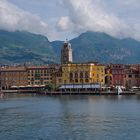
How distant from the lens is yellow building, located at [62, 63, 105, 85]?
495ft

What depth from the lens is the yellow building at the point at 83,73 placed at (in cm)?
15100

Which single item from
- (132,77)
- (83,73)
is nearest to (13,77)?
(83,73)

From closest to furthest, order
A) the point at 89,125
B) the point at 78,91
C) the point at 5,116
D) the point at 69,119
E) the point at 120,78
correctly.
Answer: the point at 89,125 → the point at 69,119 → the point at 5,116 → the point at 78,91 → the point at 120,78

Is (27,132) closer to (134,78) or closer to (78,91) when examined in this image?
(78,91)

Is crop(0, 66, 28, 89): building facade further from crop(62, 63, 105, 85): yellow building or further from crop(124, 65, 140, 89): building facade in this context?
crop(124, 65, 140, 89): building facade

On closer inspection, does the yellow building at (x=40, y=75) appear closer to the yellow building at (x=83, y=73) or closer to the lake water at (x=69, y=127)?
the yellow building at (x=83, y=73)

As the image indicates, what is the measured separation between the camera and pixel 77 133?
4572cm

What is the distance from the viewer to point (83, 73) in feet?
497

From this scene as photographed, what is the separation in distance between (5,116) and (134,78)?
98.3m

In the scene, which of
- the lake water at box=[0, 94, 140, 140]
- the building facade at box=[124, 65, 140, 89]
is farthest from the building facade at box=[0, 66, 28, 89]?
the lake water at box=[0, 94, 140, 140]

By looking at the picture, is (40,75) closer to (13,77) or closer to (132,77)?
(13,77)

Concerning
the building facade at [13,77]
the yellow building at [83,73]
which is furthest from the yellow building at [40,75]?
the yellow building at [83,73]

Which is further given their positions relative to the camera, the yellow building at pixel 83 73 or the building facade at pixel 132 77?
the building facade at pixel 132 77

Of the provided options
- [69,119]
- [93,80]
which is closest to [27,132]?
[69,119]
